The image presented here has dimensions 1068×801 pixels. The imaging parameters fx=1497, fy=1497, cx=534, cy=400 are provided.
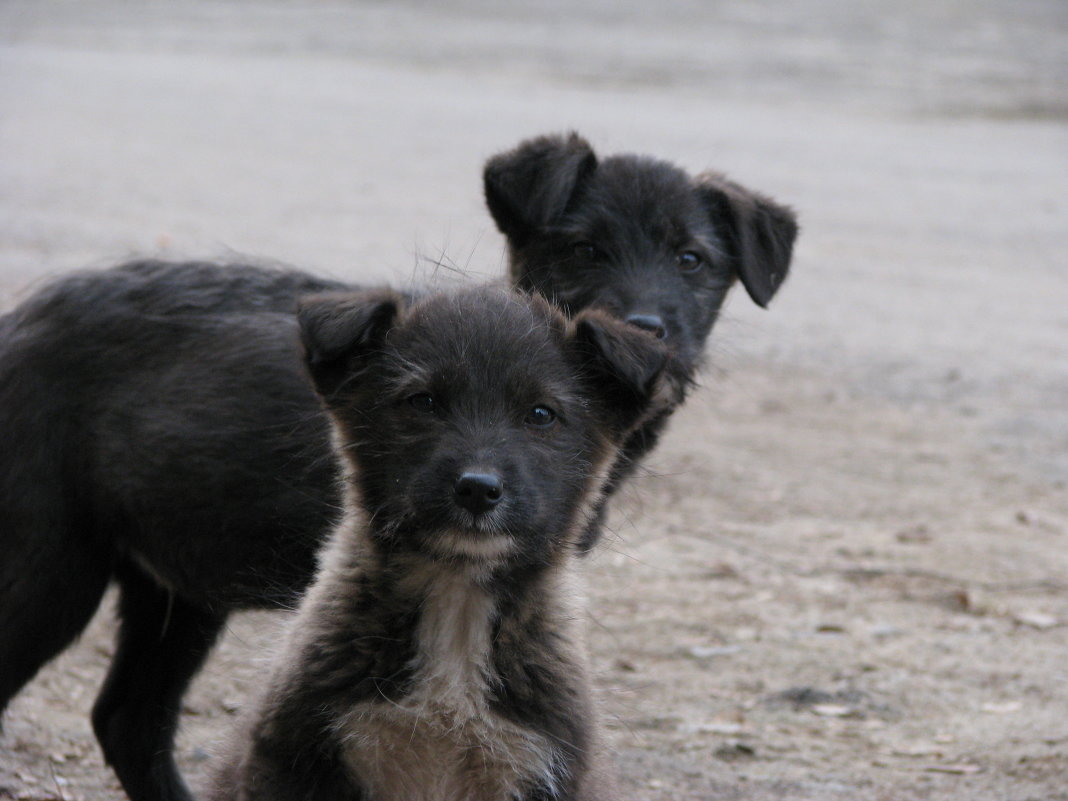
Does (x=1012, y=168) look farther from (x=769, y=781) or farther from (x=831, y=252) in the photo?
(x=769, y=781)

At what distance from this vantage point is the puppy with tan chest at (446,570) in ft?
12.5

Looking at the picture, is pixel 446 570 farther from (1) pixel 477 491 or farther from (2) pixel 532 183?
(2) pixel 532 183

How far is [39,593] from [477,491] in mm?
1749

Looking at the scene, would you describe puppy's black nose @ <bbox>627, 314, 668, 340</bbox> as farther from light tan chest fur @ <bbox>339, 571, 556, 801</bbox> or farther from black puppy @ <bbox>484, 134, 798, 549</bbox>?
light tan chest fur @ <bbox>339, 571, 556, 801</bbox>

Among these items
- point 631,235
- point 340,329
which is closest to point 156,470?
point 340,329

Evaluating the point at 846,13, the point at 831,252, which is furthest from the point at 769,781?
the point at 846,13

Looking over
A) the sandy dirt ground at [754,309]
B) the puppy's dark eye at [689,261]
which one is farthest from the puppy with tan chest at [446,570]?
the puppy's dark eye at [689,261]

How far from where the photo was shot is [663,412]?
5.33 m

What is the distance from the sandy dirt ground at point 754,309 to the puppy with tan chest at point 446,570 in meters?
0.59

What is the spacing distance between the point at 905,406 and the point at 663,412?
5.02 metres

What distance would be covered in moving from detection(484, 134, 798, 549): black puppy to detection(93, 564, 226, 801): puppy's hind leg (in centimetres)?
168

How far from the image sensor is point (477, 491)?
3711 mm

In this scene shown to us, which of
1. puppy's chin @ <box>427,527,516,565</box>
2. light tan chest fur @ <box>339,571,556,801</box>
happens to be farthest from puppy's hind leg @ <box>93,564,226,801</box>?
puppy's chin @ <box>427,527,516,565</box>

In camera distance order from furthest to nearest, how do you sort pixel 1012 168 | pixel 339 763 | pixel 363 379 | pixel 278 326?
1. pixel 1012 168
2. pixel 278 326
3. pixel 363 379
4. pixel 339 763
